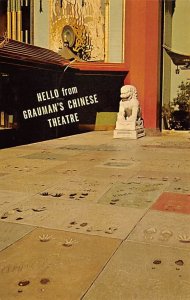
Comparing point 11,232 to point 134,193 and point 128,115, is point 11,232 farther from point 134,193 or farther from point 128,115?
point 128,115

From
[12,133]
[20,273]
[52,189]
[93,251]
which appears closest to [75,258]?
[93,251]

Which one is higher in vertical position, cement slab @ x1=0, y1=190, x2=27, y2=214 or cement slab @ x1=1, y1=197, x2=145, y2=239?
cement slab @ x1=0, y1=190, x2=27, y2=214

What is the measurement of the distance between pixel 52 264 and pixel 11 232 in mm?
988

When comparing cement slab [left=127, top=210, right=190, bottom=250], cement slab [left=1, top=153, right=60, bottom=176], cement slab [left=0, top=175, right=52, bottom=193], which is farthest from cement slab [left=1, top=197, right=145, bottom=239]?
cement slab [left=1, top=153, right=60, bottom=176]

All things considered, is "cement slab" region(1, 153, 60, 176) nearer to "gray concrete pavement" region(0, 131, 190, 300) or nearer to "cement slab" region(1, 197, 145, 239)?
"gray concrete pavement" region(0, 131, 190, 300)

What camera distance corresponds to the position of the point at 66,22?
67.3ft

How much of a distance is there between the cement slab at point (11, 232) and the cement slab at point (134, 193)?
4.95 feet

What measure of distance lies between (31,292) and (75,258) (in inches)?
27.8

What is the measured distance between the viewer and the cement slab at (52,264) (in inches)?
114

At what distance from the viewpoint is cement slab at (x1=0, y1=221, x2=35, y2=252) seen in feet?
12.7

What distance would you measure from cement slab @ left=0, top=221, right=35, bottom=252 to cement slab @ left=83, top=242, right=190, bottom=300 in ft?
3.69

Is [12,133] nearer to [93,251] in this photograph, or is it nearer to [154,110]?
[154,110]

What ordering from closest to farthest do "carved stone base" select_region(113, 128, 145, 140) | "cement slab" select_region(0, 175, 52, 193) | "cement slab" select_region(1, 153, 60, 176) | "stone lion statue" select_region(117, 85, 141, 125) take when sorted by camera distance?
"cement slab" select_region(0, 175, 52, 193)
"cement slab" select_region(1, 153, 60, 176)
"carved stone base" select_region(113, 128, 145, 140)
"stone lion statue" select_region(117, 85, 141, 125)

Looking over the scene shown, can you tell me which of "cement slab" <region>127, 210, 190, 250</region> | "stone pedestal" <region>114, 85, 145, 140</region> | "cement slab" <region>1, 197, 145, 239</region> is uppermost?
"stone pedestal" <region>114, 85, 145, 140</region>
